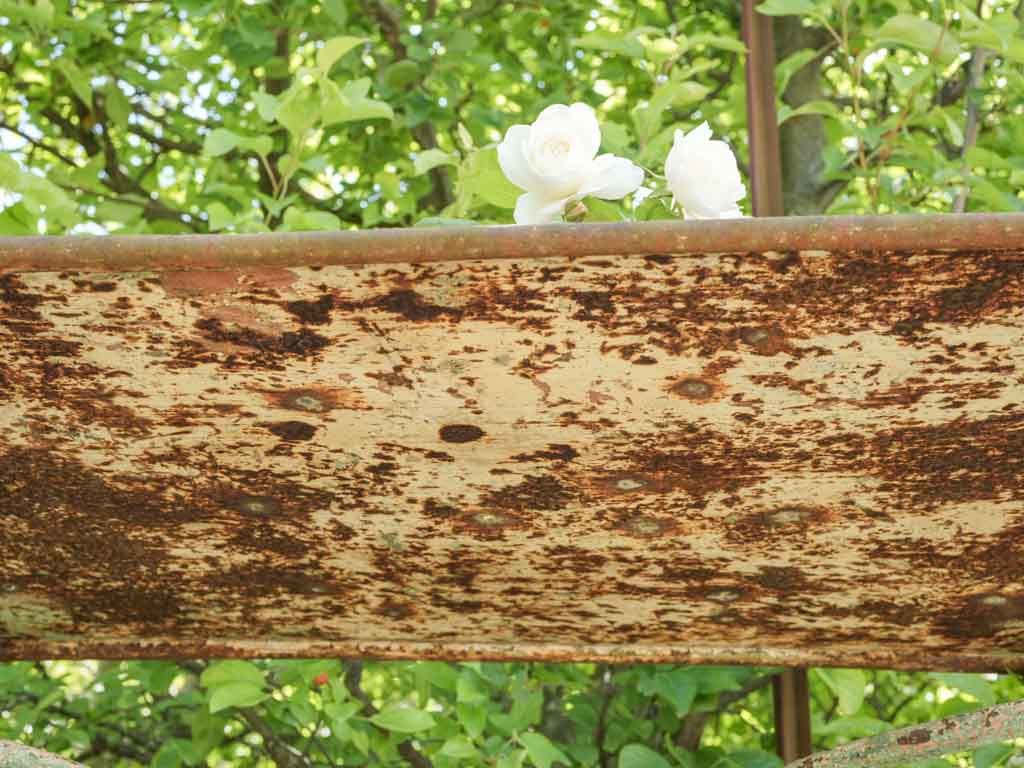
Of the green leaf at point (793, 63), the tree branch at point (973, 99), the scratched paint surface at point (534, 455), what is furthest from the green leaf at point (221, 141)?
the tree branch at point (973, 99)

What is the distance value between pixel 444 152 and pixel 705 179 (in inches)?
33.7

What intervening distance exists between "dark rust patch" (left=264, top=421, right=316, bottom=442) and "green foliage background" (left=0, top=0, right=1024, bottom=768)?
1.26 feet

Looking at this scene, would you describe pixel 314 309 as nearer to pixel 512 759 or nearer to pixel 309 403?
pixel 309 403

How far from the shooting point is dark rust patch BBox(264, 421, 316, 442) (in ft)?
2.86

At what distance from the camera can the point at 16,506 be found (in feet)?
3.22

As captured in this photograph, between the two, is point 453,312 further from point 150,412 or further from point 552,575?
point 552,575

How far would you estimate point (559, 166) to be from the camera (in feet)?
3.13

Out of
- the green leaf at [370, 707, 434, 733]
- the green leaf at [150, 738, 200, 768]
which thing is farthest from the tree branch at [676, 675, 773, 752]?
the green leaf at [150, 738, 200, 768]

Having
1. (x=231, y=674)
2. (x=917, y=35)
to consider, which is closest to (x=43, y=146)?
(x=231, y=674)

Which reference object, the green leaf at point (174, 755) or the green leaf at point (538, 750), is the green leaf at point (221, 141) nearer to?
the green leaf at point (538, 750)

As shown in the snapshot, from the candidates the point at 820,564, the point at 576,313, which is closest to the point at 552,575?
the point at 820,564

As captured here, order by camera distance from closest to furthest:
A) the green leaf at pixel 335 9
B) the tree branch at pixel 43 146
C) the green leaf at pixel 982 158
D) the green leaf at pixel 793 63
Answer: the green leaf at pixel 982 158 < the green leaf at pixel 793 63 < the green leaf at pixel 335 9 < the tree branch at pixel 43 146

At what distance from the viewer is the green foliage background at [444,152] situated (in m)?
1.66

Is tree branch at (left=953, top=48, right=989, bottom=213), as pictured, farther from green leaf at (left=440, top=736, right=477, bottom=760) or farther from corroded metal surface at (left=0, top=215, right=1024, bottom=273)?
corroded metal surface at (left=0, top=215, right=1024, bottom=273)
